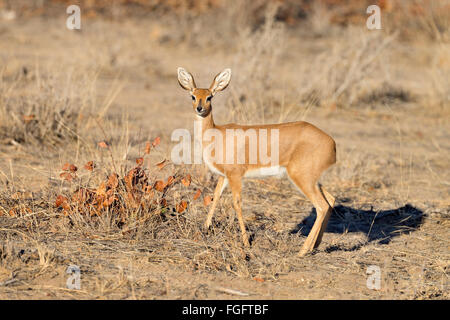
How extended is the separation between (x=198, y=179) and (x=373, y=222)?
1891mm

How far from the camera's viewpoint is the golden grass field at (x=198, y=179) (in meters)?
4.98

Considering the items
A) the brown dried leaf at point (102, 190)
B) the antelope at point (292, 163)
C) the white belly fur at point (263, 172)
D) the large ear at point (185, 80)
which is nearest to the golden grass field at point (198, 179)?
the brown dried leaf at point (102, 190)

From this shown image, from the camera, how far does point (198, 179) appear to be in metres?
6.84

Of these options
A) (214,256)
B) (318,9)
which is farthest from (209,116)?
(318,9)

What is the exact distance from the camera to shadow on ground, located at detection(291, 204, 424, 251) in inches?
252

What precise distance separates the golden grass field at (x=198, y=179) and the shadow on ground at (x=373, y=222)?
2 centimetres

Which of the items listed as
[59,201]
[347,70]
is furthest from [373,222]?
[347,70]

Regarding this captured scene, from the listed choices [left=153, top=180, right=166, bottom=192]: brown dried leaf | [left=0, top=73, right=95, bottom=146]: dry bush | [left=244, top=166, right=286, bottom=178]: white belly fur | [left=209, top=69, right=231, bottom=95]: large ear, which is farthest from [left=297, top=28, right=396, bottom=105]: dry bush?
[left=153, top=180, right=166, bottom=192]: brown dried leaf

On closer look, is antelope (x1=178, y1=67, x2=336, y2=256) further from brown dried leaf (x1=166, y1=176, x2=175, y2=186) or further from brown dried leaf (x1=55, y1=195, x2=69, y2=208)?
brown dried leaf (x1=55, y1=195, x2=69, y2=208)

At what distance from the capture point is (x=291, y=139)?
556 cm

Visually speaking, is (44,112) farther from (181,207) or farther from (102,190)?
(181,207)

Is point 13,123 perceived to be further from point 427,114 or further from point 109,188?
point 427,114
